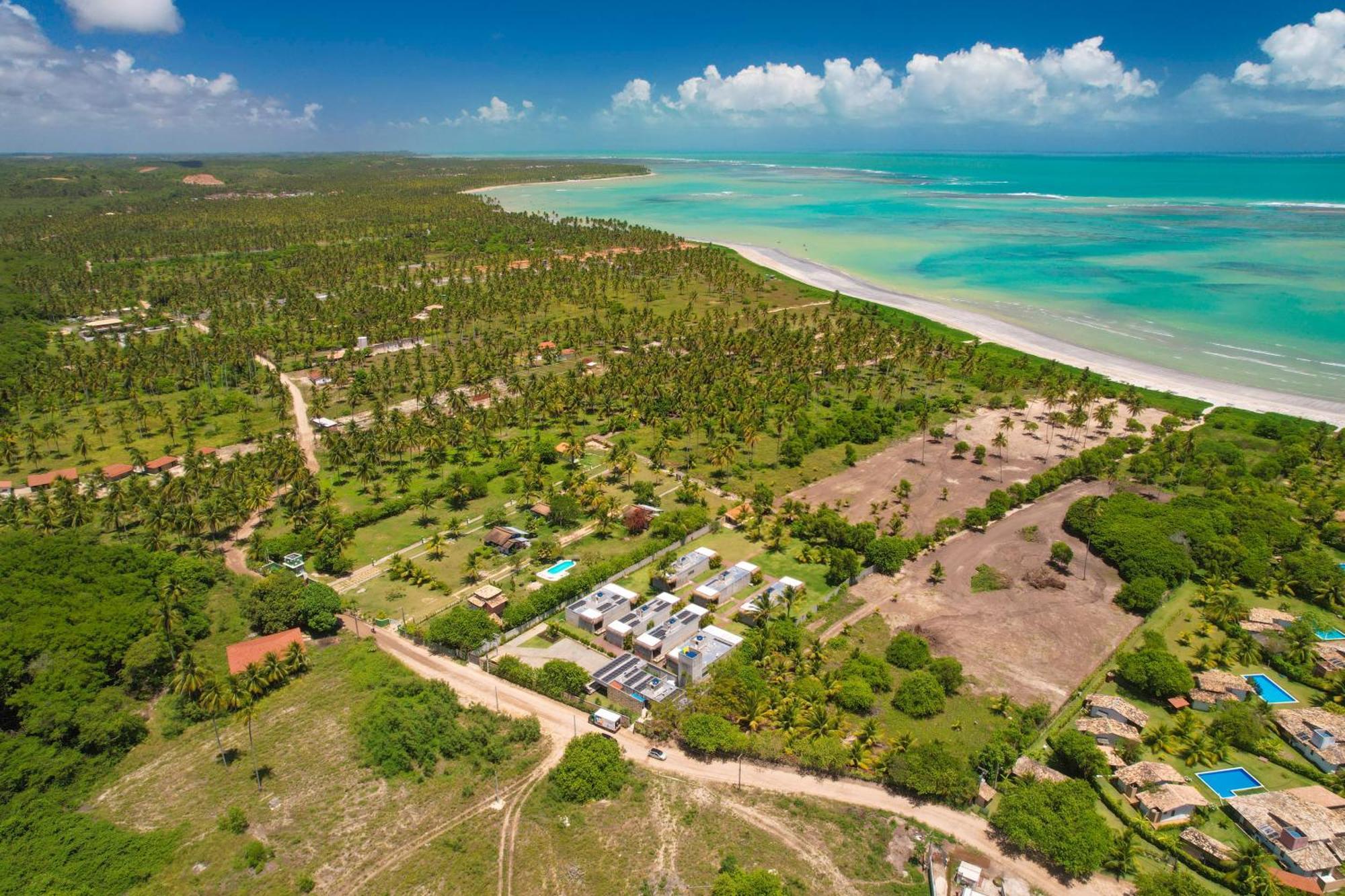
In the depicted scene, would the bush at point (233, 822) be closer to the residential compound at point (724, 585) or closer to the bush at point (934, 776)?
the residential compound at point (724, 585)

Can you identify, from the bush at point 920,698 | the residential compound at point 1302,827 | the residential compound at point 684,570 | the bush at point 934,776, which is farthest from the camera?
the residential compound at point 684,570

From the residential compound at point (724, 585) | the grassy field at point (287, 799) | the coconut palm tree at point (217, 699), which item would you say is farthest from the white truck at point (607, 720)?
the coconut palm tree at point (217, 699)

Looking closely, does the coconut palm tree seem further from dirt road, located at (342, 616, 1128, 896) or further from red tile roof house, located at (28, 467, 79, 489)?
red tile roof house, located at (28, 467, 79, 489)

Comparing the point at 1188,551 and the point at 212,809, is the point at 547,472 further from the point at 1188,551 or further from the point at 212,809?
the point at 1188,551

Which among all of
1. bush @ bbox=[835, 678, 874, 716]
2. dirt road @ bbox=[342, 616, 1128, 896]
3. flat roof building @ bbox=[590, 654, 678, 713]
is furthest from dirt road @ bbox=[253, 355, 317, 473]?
bush @ bbox=[835, 678, 874, 716]

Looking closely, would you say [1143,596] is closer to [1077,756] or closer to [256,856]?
[1077,756]

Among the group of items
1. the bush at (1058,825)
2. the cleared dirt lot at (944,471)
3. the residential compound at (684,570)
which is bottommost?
the cleared dirt lot at (944,471)
